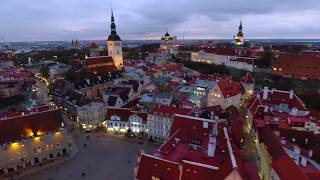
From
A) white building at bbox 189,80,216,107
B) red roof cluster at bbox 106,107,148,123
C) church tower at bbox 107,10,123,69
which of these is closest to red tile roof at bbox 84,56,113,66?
church tower at bbox 107,10,123,69

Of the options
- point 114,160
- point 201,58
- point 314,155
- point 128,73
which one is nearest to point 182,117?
point 114,160

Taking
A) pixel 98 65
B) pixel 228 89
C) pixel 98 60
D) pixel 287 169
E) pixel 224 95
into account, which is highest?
pixel 98 60

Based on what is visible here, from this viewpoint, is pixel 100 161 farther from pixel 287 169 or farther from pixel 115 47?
pixel 115 47

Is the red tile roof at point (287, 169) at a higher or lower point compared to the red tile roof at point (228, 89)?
lower

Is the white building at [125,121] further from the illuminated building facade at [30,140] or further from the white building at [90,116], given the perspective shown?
the illuminated building facade at [30,140]

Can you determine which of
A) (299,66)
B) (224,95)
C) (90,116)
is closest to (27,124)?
(90,116)

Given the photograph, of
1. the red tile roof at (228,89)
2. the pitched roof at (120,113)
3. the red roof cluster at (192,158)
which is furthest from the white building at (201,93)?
the red roof cluster at (192,158)

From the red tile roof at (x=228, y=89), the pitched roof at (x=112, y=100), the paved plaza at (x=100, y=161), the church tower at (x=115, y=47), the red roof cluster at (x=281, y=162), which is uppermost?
the church tower at (x=115, y=47)
